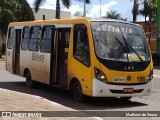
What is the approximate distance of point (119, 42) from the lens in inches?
484

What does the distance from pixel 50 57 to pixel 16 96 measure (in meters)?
2.22

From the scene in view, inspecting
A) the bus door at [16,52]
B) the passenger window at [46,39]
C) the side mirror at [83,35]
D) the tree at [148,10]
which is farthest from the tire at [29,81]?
the tree at [148,10]

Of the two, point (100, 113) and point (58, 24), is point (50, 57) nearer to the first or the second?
point (58, 24)

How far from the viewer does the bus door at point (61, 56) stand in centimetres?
1373

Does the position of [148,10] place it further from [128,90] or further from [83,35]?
[128,90]

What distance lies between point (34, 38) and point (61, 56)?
2651 mm

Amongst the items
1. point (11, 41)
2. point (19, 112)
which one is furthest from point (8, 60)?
point (19, 112)


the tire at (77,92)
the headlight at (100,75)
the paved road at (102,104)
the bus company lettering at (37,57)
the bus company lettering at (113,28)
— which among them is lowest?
the paved road at (102,104)

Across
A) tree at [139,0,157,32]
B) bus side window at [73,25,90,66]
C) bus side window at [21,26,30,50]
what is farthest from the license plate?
tree at [139,0,157,32]

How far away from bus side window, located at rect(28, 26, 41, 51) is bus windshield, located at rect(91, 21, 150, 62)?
13.4ft

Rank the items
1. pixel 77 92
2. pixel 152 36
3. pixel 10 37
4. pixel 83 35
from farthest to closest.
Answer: pixel 152 36 → pixel 10 37 → pixel 77 92 → pixel 83 35

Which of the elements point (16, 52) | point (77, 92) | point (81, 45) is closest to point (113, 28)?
point (81, 45)

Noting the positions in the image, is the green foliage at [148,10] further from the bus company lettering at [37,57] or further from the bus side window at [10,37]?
the bus company lettering at [37,57]

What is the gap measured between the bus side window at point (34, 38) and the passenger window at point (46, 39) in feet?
1.79
